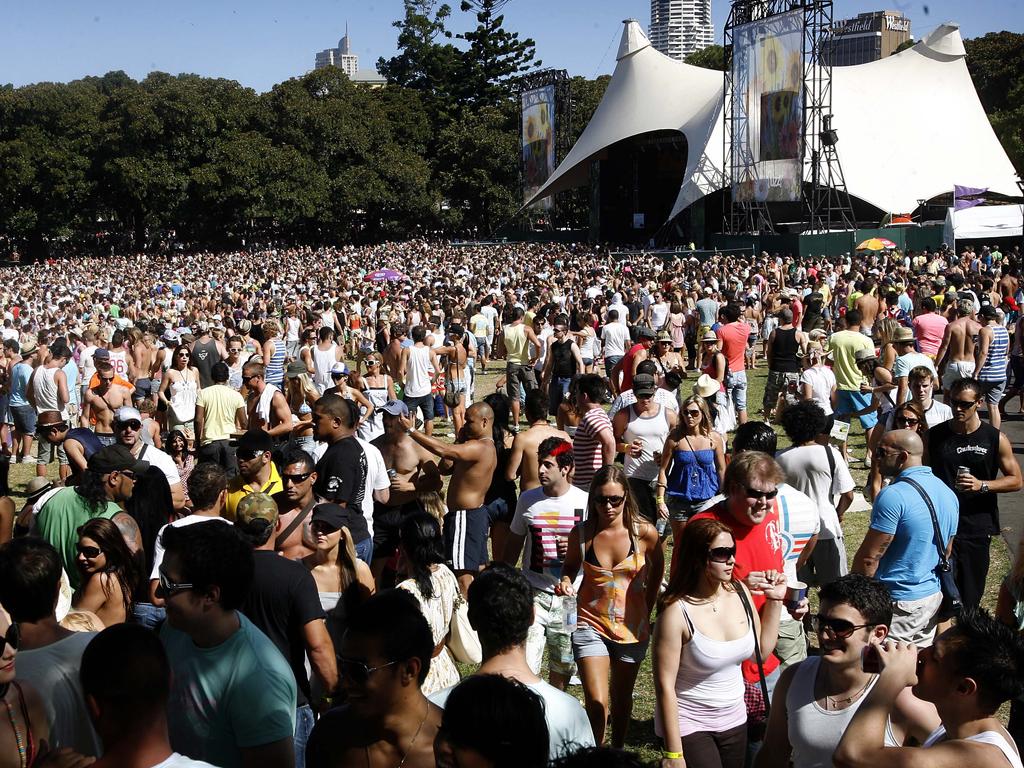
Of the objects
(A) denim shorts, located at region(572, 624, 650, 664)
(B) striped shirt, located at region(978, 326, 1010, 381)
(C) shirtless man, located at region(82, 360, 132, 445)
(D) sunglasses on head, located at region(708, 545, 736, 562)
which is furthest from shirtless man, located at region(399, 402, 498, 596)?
(B) striped shirt, located at region(978, 326, 1010, 381)

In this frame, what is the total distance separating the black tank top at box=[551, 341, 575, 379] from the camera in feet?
34.9

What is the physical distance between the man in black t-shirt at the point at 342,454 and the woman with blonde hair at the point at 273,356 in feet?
18.3

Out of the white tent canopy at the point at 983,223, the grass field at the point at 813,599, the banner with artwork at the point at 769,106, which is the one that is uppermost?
the banner with artwork at the point at 769,106

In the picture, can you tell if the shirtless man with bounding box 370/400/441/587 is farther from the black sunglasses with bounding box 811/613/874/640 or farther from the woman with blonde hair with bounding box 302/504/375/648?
the black sunglasses with bounding box 811/613/874/640

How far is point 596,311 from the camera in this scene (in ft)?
57.2

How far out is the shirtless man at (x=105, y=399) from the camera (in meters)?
8.88

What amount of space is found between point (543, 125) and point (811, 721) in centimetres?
5372

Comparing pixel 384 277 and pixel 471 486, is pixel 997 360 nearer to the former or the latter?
pixel 471 486

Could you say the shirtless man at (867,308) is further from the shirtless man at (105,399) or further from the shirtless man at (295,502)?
the shirtless man at (295,502)

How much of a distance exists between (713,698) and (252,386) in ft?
18.3

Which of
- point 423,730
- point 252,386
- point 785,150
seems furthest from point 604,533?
point 785,150

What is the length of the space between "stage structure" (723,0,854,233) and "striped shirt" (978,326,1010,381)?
2521 cm

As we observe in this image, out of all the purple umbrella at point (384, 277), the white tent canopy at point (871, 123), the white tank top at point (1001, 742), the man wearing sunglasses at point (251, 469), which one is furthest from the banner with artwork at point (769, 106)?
the white tank top at point (1001, 742)

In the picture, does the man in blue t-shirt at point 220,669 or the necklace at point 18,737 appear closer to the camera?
the necklace at point 18,737
